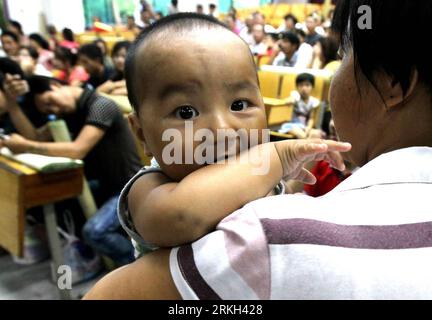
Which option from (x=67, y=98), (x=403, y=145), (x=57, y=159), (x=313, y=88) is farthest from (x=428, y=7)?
(x=313, y=88)

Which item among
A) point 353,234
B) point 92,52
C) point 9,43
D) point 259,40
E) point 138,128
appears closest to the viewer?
point 353,234

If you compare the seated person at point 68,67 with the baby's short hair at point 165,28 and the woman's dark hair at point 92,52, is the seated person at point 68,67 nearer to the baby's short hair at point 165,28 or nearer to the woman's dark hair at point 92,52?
the woman's dark hair at point 92,52

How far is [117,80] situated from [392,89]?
Result: 3.85m

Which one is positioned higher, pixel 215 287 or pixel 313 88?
pixel 215 287

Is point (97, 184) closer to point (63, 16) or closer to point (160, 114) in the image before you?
point (160, 114)

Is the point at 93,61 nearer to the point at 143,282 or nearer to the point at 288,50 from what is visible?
the point at 288,50

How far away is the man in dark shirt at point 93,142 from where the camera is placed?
230 cm

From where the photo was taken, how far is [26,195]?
2.08 meters

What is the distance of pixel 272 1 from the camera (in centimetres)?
1473

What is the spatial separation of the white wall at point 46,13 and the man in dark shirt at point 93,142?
1048cm

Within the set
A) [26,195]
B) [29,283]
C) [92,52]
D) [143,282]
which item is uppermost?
[143,282]

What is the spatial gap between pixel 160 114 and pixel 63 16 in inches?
510

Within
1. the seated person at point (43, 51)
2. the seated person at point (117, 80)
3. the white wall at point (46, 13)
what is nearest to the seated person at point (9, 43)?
the seated person at point (43, 51)

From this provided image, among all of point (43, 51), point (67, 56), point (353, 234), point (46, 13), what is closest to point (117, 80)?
point (67, 56)
